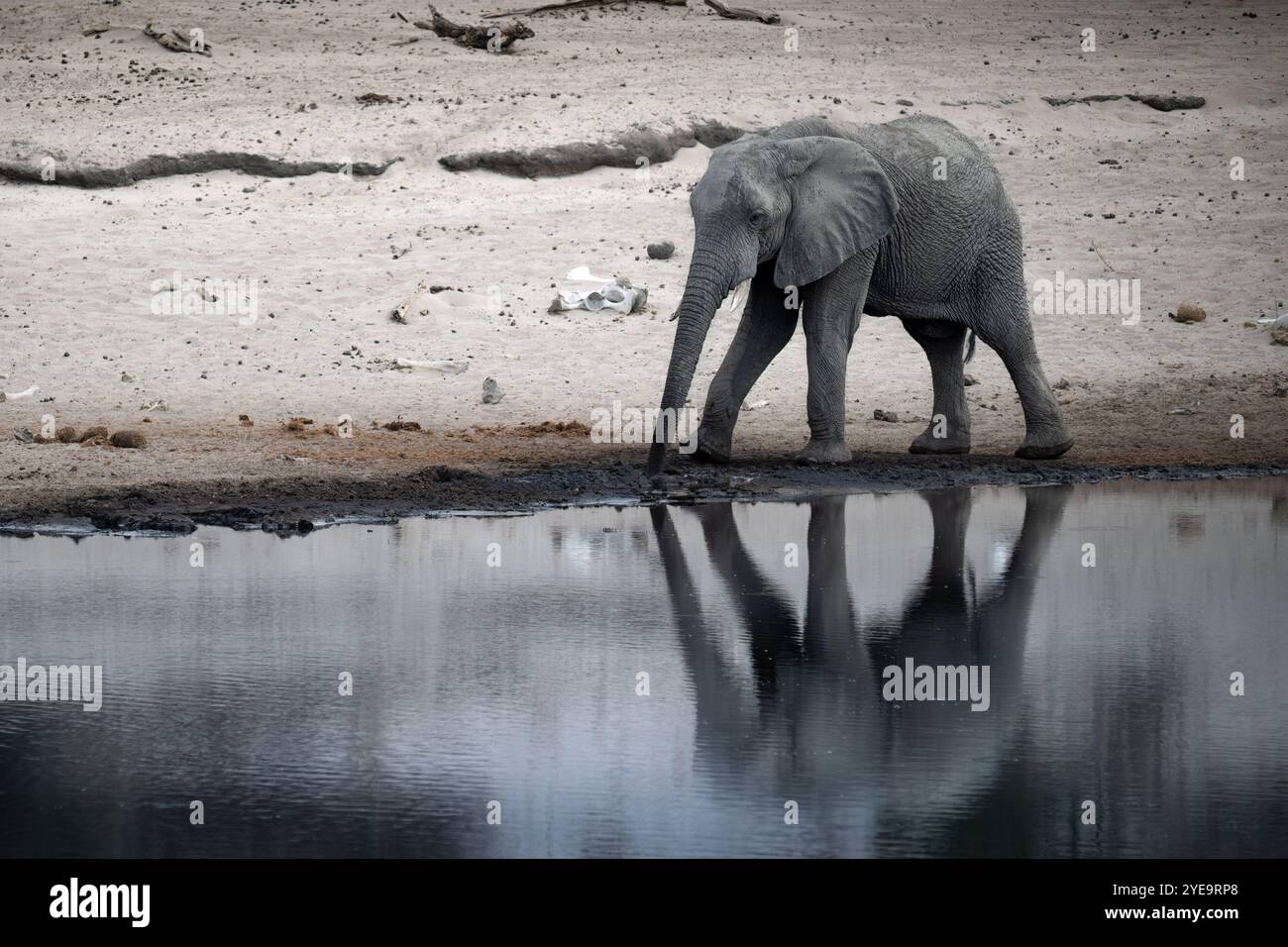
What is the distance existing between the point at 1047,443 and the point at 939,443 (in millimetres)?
787

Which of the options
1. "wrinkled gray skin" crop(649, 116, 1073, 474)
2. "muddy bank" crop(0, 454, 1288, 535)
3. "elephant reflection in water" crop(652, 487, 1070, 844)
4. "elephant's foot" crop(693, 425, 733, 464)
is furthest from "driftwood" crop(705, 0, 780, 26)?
"elephant reflection in water" crop(652, 487, 1070, 844)

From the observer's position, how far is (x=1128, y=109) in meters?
26.3

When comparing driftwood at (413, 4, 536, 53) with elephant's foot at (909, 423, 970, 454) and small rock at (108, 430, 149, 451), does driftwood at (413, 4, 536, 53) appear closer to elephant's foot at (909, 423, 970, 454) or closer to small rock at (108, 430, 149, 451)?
small rock at (108, 430, 149, 451)

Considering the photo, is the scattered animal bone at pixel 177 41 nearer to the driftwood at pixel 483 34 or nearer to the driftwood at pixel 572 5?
the driftwood at pixel 483 34

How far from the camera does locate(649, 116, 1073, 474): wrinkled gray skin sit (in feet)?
39.5

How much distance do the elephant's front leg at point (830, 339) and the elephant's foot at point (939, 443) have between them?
126cm

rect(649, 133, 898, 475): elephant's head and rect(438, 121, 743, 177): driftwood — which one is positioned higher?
rect(649, 133, 898, 475): elephant's head

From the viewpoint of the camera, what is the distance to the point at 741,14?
28750 mm

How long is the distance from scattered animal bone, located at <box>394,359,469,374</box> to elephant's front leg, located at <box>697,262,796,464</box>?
157 inches

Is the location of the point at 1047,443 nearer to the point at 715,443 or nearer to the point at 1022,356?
the point at 1022,356

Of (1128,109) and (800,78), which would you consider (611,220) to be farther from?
(1128,109)

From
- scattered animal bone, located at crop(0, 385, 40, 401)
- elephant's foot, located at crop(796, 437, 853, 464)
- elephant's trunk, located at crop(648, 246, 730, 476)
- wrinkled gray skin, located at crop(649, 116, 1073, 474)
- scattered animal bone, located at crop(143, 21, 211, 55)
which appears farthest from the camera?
scattered animal bone, located at crop(143, 21, 211, 55)

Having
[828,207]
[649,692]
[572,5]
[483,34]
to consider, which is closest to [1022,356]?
[828,207]

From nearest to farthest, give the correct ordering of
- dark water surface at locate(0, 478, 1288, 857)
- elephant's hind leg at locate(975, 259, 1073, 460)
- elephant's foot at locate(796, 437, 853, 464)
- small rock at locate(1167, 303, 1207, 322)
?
dark water surface at locate(0, 478, 1288, 857)
elephant's foot at locate(796, 437, 853, 464)
elephant's hind leg at locate(975, 259, 1073, 460)
small rock at locate(1167, 303, 1207, 322)
